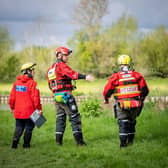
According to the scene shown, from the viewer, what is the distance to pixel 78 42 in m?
Result: 41.2

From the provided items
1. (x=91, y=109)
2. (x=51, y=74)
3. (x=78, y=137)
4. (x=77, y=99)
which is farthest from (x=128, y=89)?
(x=77, y=99)

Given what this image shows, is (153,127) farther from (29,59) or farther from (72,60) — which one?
(29,59)

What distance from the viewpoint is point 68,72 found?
7922 mm

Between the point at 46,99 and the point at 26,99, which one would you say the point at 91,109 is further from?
the point at 46,99

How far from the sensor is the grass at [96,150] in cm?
649

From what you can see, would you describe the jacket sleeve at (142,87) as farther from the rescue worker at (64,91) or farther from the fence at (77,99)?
the fence at (77,99)

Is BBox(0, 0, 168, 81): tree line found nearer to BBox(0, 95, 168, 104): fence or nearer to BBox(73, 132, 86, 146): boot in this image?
BBox(0, 95, 168, 104): fence

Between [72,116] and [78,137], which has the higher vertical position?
[72,116]

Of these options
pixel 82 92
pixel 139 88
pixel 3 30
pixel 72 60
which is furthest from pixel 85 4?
pixel 139 88

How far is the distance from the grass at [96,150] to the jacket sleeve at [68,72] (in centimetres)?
146

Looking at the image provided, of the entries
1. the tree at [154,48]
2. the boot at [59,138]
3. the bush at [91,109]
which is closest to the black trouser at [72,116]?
the boot at [59,138]

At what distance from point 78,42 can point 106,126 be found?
3087 cm

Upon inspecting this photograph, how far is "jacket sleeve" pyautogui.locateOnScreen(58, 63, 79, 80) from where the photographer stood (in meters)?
7.86

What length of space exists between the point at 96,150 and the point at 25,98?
1902mm
